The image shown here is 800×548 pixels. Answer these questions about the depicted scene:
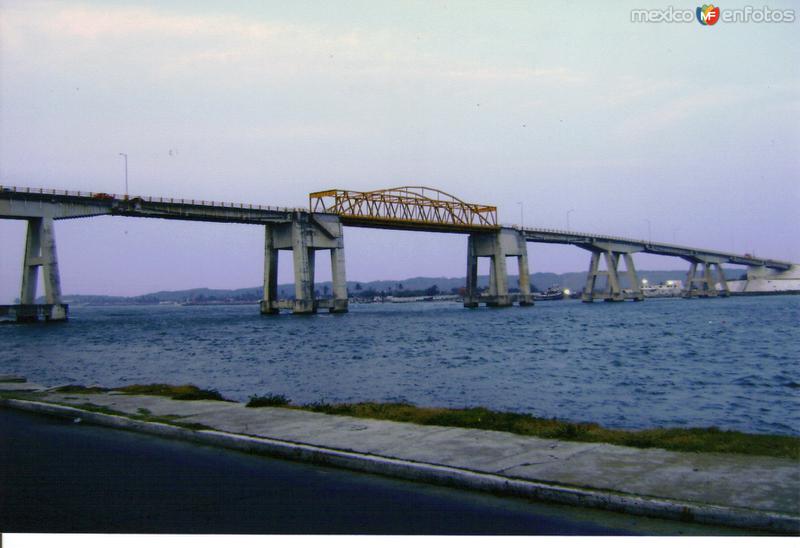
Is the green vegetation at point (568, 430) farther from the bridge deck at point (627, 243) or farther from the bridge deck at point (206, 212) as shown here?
the bridge deck at point (627, 243)

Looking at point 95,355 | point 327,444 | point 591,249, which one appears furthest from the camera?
point 591,249

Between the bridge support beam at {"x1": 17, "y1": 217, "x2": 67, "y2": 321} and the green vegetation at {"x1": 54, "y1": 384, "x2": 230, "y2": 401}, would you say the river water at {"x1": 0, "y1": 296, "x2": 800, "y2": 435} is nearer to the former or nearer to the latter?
the green vegetation at {"x1": 54, "y1": 384, "x2": 230, "y2": 401}

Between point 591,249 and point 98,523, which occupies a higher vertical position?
point 591,249

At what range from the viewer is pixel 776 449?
10391 millimetres

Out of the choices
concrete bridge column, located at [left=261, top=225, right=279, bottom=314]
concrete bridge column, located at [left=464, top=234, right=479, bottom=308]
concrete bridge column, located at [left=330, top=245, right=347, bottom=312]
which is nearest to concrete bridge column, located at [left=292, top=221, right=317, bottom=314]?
concrete bridge column, located at [left=330, top=245, right=347, bottom=312]

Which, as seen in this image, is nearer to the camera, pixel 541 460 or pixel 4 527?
pixel 4 527

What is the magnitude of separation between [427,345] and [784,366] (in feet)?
71.5

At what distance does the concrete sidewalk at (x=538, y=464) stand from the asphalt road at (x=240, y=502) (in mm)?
233

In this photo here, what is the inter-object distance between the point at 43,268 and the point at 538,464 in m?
87.9

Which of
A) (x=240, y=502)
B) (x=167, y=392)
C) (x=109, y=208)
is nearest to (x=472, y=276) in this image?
(x=109, y=208)

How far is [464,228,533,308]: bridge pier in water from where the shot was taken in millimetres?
142375

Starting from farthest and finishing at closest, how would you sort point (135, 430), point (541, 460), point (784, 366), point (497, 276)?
point (497, 276) → point (784, 366) → point (135, 430) → point (541, 460)

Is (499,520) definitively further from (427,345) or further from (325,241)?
(325,241)

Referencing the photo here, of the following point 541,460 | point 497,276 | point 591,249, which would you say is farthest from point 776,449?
point 591,249
